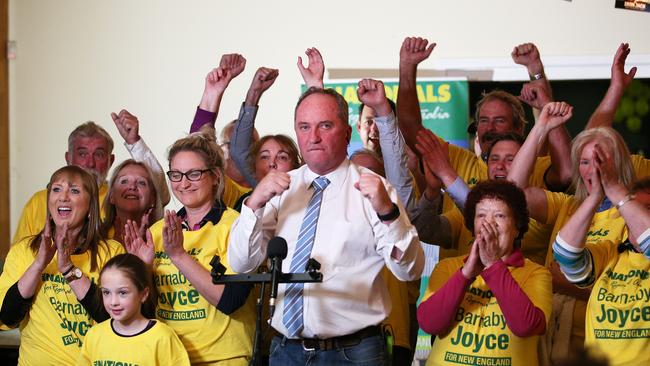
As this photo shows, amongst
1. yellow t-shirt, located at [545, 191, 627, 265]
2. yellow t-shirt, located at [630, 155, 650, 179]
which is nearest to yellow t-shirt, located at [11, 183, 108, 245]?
yellow t-shirt, located at [545, 191, 627, 265]

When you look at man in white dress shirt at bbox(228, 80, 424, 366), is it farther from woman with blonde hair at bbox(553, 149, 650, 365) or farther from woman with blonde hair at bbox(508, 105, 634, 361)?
woman with blonde hair at bbox(508, 105, 634, 361)

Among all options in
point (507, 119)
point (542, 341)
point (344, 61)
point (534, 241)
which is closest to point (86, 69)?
point (344, 61)

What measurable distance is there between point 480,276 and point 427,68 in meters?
3.85

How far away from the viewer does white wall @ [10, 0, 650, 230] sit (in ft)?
22.0

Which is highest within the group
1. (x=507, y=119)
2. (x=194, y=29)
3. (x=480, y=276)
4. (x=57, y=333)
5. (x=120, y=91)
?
(x=194, y=29)

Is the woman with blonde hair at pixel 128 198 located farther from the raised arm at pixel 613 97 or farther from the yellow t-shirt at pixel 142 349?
the raised arm at pixel 613 97

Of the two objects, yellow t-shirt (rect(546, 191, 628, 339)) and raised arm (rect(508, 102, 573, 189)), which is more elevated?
raised arm (rect(508, 102, 573, 189))

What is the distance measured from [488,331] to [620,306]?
0.45 meters

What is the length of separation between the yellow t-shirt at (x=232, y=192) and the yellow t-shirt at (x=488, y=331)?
115 centimetres

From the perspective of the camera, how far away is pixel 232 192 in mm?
4047

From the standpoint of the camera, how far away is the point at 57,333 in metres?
3.41

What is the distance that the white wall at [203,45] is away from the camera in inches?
264

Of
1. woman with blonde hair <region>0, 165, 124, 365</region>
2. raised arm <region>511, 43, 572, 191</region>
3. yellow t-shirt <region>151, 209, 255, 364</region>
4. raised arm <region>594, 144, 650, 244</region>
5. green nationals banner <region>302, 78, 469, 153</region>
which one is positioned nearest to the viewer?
raised arm <region>594, 144, 650, 244</region>

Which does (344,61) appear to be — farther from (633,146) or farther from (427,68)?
(633,146)
